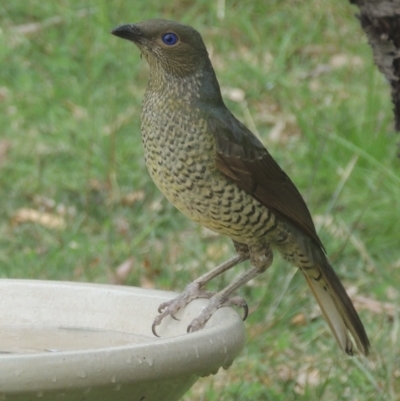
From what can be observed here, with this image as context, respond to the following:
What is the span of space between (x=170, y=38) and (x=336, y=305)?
1.32m

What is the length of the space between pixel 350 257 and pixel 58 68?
339 centimetres

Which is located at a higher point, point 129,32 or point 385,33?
point 385,33

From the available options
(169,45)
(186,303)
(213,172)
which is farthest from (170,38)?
(186,303)

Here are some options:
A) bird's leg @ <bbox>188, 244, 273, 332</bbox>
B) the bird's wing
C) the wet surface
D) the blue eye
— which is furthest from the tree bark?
the wet surface

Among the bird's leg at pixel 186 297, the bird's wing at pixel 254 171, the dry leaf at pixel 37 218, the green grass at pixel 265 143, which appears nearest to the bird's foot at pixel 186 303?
the bird's leg at pixel 186 297

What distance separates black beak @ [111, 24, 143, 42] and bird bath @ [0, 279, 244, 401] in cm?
104

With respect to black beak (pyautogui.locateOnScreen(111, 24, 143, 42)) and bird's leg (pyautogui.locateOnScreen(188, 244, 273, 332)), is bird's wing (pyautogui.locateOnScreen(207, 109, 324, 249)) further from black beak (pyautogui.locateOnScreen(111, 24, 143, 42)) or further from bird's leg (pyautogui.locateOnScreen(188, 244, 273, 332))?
black beak (pyautogui.locateOnScreen(111, 24, 143, 42))

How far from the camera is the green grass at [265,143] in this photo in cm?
468

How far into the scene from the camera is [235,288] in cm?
369

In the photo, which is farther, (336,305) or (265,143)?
(265,143)

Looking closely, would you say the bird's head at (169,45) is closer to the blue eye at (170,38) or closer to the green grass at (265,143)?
the blue eye at (170,38)

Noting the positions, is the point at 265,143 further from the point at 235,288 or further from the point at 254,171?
the point at 235,288

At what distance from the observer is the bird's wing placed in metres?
3.68

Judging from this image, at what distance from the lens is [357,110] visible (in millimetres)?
6957
